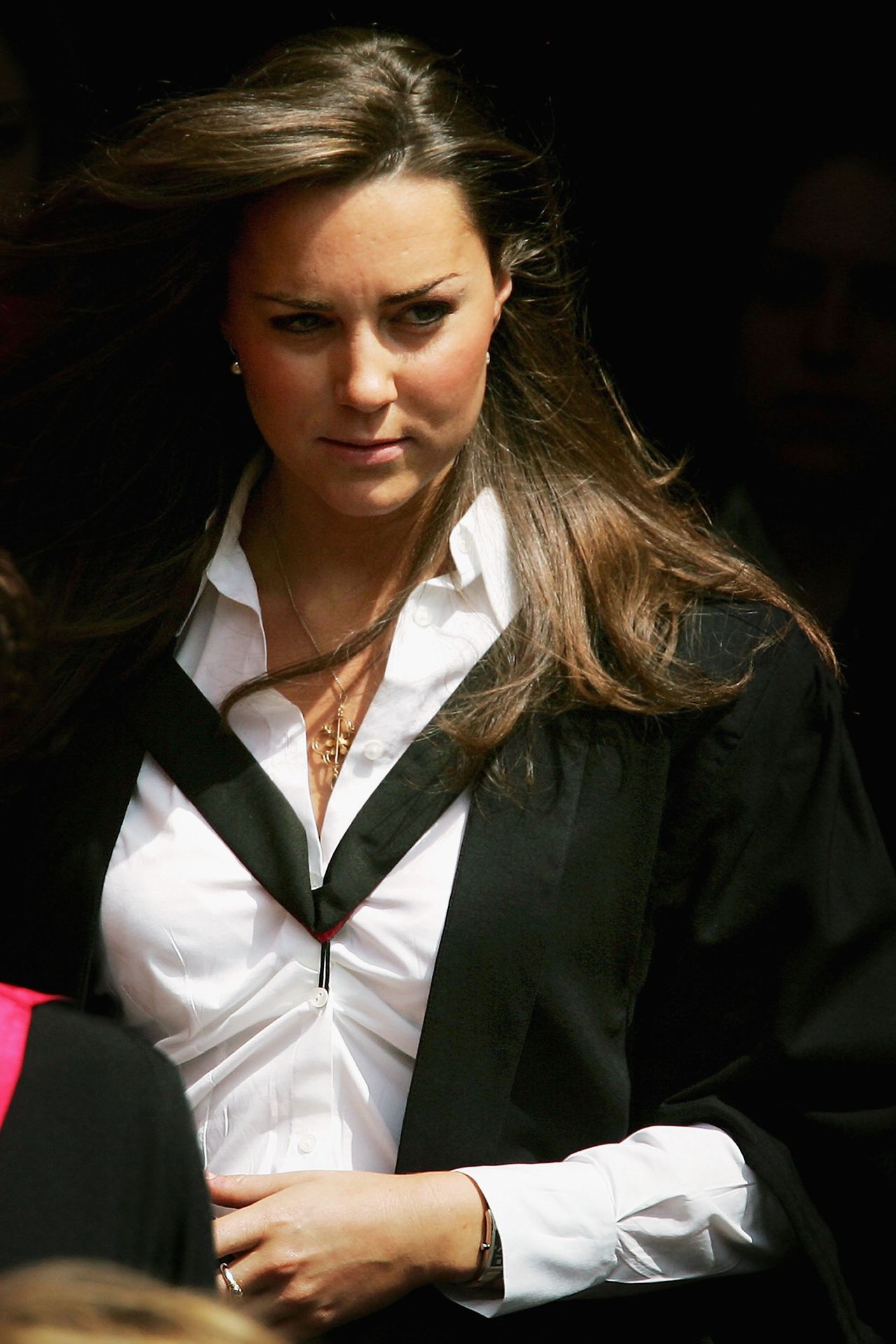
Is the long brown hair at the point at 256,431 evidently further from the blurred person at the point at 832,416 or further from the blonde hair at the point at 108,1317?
the blonde hair at the point at 108,1317

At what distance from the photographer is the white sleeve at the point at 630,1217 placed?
183cm

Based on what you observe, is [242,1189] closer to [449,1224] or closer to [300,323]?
[449,1224]

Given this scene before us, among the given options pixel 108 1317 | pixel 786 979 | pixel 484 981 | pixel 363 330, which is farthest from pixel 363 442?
pixel 108 1317

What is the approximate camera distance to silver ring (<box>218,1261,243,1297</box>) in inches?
68.2

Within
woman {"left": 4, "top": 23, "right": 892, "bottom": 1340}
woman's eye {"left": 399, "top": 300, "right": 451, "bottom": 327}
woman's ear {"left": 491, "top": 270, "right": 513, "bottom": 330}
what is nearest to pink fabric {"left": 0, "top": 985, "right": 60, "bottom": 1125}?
woman {"left": 4, "top": 23, "right": 892, "bottom": 1340}

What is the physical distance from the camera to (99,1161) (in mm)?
1207

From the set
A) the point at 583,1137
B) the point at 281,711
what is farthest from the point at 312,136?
the point at 583,1137

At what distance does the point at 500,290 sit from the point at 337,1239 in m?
1.16

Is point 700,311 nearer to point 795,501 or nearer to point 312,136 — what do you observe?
point 795,501

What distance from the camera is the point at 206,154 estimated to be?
1912mm

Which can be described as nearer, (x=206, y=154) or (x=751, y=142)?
(x=206, y=154)

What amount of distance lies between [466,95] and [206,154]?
1.31 feet

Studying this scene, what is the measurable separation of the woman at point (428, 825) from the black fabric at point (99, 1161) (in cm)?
52

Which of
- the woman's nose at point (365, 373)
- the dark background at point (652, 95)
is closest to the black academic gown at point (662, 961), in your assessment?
the woman's nose at point (365, 373)
